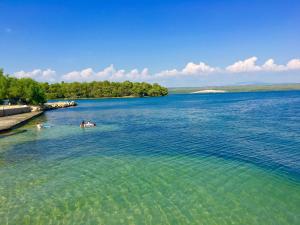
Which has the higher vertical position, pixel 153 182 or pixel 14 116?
pixel 14 116

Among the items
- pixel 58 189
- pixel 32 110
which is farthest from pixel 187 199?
pixel 32 110

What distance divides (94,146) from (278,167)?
21165mm

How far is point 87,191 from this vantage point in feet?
61.5

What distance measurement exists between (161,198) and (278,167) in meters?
11.7

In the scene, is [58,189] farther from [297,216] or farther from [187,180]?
[297,216]

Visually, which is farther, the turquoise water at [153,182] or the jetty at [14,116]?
the jetty at [14,116]

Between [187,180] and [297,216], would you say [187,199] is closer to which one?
[187,180]

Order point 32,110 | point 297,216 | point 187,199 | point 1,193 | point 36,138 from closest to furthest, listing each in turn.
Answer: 1. point 297,216
2. point 187,199
3. point 1,193
4. point 36,138
5. point 32,110

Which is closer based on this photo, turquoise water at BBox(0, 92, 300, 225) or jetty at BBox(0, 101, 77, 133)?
turquoise water at BBox(0, 92, 300, 225)

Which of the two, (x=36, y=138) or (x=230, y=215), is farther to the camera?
(x=36, y=138)

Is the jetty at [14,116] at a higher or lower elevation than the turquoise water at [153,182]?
higher

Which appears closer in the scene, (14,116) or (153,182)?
(153,182)

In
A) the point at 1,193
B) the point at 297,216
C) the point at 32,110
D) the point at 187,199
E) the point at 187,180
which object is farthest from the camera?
the point at 32,110

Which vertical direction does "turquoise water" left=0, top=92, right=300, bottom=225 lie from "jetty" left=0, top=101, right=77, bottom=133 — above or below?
below
